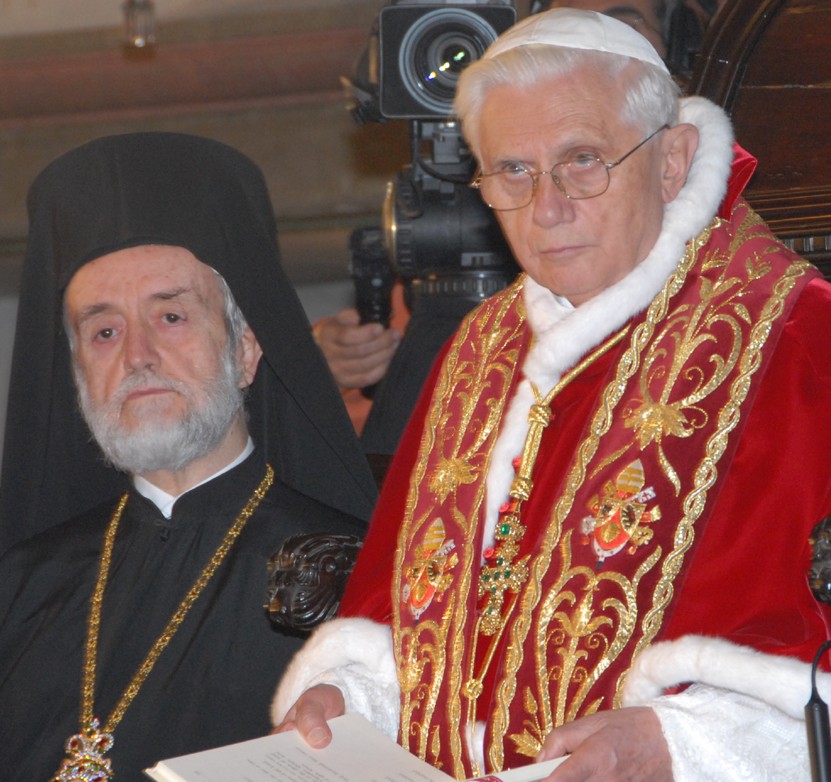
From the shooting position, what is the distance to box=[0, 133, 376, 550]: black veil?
332 cm

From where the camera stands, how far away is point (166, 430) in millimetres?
3182

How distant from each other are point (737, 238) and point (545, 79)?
0.41 metres

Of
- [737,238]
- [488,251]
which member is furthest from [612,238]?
[488,251]

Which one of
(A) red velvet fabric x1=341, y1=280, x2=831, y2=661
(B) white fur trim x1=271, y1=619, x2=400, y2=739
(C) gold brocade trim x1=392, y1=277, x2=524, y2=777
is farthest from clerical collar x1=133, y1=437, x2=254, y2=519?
(A) red velvet fabric x1=341, y1=280, x2=831, y2=661

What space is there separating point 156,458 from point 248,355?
0.35m

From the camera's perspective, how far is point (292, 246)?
7.64 meters

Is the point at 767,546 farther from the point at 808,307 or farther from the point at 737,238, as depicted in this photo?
the point at 737,238

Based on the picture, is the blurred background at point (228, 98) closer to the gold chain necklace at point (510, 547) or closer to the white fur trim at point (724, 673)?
the gold chain necklace at point (510, 547)

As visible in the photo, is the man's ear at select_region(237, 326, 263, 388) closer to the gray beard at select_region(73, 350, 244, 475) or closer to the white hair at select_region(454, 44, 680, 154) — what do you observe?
the gray beard at select_region(73, 350, 244, 475)

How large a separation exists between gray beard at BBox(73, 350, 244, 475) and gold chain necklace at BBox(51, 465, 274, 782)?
0.19 meters

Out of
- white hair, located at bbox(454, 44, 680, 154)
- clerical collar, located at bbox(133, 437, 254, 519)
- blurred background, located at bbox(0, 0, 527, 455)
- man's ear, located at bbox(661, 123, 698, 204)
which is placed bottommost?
blurred background, located at bbox(0, 0, 527, 455)

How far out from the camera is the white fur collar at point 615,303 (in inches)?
97.8

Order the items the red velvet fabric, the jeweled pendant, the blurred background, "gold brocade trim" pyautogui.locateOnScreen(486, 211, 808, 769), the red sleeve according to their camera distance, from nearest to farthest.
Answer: the red velvet fabric
"gold brocade trim" pyautogui.locateOnScreen(486, 211, 808, 769)
the red sleeve
the jeweled pendant
the blurred background

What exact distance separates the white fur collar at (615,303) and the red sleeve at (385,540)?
26cm
